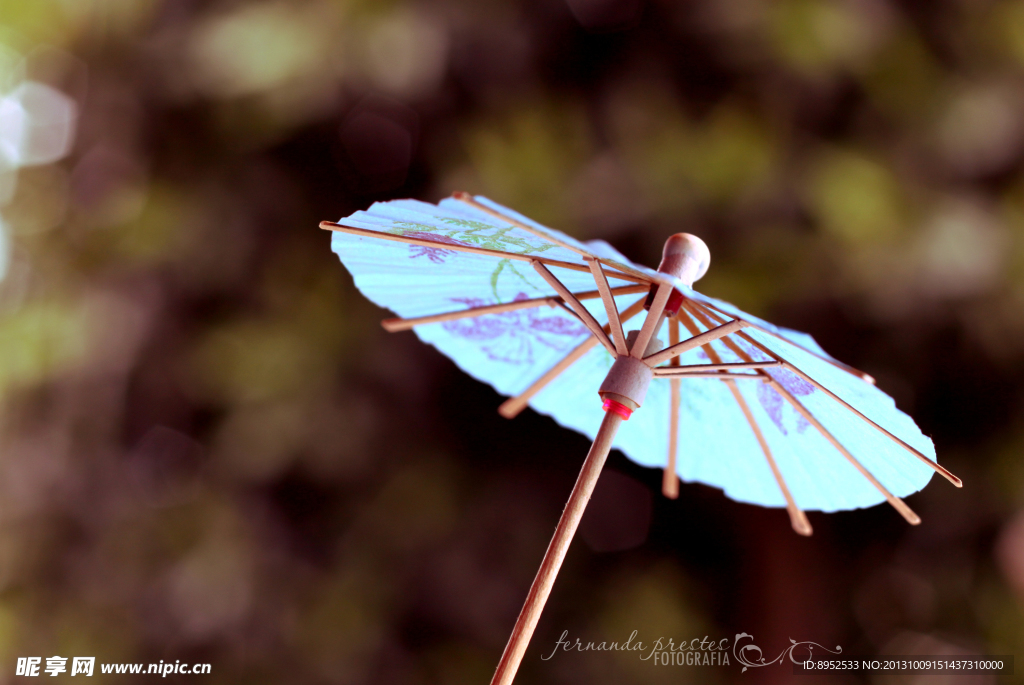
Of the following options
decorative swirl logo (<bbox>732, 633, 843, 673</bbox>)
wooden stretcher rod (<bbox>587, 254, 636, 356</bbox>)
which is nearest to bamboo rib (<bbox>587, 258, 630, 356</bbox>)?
wooden stretcher rod (<bbox>587, 254, 636, 356</bbox>)

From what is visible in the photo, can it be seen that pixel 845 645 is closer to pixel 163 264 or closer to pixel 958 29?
pixel 958 29

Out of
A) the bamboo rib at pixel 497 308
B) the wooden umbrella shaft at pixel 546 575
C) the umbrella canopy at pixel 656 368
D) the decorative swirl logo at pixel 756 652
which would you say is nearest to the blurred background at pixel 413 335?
the decorative swirl logo at pixel 756 652

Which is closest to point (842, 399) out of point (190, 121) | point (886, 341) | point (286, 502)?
point (886, 341)

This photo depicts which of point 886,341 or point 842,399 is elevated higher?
point 886,341

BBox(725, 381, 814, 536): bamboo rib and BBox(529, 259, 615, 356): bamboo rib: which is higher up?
BBox(529, 259, 615, 356): bamboo rib

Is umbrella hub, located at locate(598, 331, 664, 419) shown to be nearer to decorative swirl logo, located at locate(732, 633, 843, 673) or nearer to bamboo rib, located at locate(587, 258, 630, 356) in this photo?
bamboo rib, located at locate(587, 258, 630, 356)

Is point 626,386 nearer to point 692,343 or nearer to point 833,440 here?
point 692,343

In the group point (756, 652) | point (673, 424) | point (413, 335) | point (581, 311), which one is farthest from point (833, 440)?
point (413, 335)
